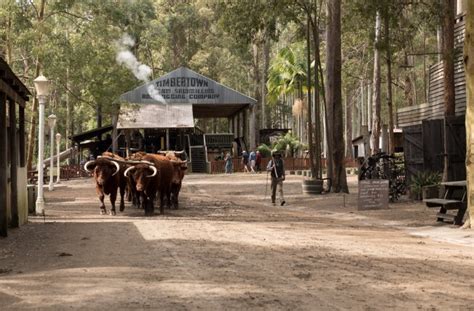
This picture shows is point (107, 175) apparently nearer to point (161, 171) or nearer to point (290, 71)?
point (161, 171)

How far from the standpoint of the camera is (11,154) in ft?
49.9

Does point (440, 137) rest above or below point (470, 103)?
below

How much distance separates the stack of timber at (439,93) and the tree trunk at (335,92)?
4.08 meters

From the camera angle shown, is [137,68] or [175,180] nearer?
[175,180]

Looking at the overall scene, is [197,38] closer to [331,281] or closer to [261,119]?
[261,119]

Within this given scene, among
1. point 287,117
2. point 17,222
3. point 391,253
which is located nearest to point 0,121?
point 17,222

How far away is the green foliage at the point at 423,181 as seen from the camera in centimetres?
2278

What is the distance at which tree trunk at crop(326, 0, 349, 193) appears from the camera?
2702cm

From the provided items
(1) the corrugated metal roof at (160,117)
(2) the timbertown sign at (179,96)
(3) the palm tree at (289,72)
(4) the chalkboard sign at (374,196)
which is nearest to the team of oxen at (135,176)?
(4) the chalkboard sign at (374,196)

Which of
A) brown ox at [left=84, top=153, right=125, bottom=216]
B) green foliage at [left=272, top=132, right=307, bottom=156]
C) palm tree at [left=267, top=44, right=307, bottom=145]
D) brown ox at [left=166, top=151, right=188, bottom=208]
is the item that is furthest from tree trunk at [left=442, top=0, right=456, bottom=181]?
green foliage at [left=272, top=132, right=307, bottom=156]

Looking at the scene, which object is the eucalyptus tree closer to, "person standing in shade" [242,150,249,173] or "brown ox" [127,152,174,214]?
"brown ox" [127,152,174,214]

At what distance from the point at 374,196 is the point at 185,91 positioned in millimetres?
32534

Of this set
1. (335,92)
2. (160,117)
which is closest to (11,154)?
(335,92)

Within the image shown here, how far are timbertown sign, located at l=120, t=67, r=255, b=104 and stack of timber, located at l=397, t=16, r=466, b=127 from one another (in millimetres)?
19232
